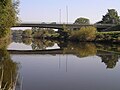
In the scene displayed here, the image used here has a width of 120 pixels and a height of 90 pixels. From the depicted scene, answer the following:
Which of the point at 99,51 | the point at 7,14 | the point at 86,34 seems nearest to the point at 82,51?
the point at 99,51

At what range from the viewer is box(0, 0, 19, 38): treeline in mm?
36250

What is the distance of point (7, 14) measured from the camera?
3844 cm

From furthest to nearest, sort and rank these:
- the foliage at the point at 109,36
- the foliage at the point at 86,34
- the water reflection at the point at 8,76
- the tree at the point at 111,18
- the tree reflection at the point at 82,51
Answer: the tree at the point at 111,18
the foliage at the point at 86,34
the foliage at the point at 109,36
the tree reflection at the point at 82,51
the water reflection at the point at 8,76

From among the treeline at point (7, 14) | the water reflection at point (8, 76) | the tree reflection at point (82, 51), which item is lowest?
the tree reflection at point (82, 51)

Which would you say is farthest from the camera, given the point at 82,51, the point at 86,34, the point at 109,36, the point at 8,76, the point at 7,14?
the point at 86,34

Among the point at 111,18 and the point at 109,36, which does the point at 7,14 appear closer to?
the point at 109,36

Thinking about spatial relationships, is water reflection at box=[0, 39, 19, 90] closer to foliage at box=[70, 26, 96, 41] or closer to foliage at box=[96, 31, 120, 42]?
foliage at box=[96, 31, 120, 42]

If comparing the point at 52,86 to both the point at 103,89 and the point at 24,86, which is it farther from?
the point at 103,89

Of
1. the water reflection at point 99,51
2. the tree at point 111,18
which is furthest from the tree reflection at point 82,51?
the tree at point 111,18

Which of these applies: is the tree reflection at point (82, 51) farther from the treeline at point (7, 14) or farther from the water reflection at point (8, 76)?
the water reflection at point (8, 76)

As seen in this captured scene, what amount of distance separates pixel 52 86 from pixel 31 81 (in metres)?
2.33

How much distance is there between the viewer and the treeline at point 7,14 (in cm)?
3625

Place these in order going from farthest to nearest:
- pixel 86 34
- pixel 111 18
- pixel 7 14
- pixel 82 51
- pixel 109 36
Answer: pixel 111 18
pixel 86 34
pixel 109 36
pixel 82 51
pixel 7 14

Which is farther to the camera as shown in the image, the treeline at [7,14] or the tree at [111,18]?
the tree at [111,18]
